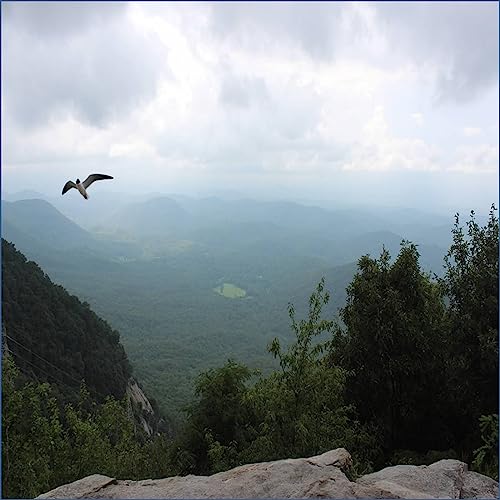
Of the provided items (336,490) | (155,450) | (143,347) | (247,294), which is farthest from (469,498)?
(247,294)

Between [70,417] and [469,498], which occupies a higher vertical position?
[469,498]

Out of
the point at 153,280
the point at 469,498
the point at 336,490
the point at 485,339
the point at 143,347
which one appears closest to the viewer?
the point at 336,490

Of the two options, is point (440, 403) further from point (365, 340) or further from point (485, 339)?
point (485, 339)

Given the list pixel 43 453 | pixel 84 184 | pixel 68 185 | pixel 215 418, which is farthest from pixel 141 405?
pixel 84 184

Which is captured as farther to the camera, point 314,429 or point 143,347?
point 143,347

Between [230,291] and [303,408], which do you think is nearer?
[303,408]

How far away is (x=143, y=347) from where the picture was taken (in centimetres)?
7881

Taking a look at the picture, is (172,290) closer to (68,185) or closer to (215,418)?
(215,418)

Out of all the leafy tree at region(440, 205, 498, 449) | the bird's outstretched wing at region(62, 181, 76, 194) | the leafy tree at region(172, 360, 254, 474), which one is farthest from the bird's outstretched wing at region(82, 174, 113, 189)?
the leafy tree at region(172, 360, 254, 474)

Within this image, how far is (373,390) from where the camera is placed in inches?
487

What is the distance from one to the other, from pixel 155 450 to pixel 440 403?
10.1m

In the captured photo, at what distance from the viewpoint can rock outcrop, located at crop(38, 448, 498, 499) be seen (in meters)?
6.86

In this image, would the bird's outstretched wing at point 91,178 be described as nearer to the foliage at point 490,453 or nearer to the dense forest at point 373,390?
the dense forest at point 373,390

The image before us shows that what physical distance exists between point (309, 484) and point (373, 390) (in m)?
5.95
